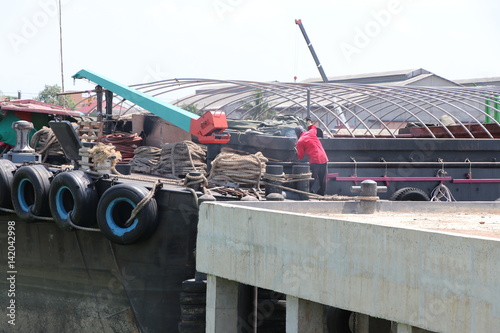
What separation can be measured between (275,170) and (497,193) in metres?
5.75

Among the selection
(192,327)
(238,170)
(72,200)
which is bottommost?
(192,327)

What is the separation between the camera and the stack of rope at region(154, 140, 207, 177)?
11735 millimetres

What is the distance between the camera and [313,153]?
1152 cm

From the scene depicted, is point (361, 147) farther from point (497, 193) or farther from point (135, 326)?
point (135, 326)

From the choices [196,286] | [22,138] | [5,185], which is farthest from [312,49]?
[196,286]

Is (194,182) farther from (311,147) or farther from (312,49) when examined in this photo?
(312,49)

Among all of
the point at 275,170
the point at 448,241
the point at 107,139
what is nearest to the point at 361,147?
the point at 275,170

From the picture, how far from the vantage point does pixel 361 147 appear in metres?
13.1

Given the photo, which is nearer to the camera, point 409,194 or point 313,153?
point 313,153

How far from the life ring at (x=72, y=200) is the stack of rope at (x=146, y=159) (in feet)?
7.07

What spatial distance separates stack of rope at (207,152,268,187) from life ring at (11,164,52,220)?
2.45m

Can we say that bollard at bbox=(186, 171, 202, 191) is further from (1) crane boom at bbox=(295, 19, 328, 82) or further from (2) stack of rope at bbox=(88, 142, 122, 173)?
(1) crane boom at bbox=(295, 19, 328, 82)

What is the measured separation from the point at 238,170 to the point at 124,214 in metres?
1.84

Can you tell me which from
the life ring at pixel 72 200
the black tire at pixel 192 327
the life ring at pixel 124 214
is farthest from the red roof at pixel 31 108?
the black tire at pixel 192 327
